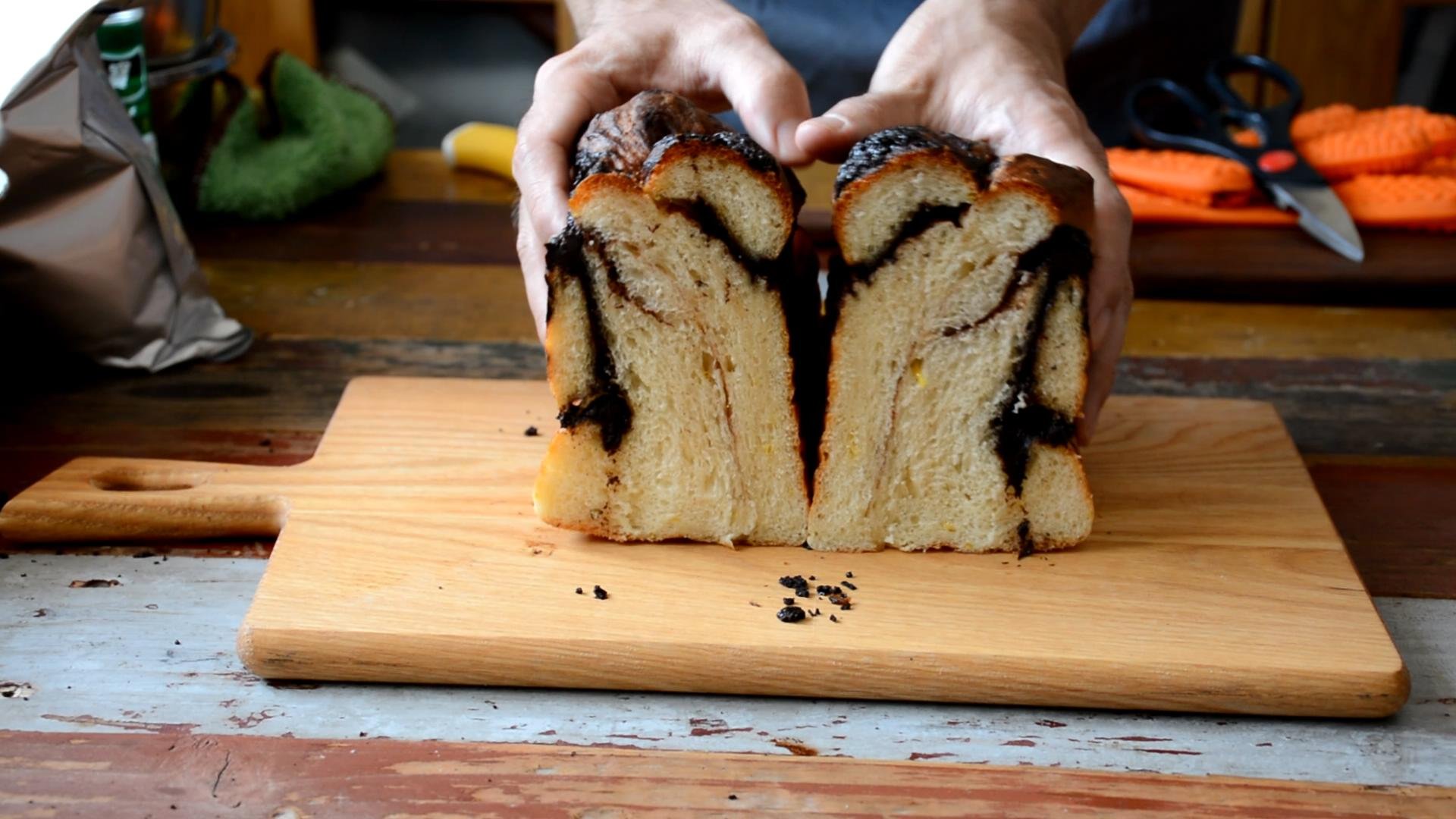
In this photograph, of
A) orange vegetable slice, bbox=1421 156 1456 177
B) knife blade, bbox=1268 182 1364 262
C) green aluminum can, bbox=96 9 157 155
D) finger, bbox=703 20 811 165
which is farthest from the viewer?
orange vegetable slice, bbox=1421 156 1456 177

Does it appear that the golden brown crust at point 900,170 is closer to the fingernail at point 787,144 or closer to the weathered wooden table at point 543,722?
the fingernail at point 787,144

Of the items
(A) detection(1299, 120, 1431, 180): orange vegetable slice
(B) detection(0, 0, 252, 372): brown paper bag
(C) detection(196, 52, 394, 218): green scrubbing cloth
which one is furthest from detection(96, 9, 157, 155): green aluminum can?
(A) detection(1299, 120, 1431, 180): orange vegetable slice

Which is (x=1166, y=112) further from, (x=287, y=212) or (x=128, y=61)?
(x=128, y=61)

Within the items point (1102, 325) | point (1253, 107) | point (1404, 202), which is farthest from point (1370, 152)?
point (1102, 325)

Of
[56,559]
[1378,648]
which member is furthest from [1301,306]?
[56,559]

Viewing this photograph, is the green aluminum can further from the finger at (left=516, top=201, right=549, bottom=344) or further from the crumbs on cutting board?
the crumbs on cutting board

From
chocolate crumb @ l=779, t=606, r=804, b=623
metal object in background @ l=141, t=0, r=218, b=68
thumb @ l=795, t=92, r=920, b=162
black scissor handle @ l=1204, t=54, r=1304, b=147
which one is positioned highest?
thumb @ l=795, t=92, r=920, b=162

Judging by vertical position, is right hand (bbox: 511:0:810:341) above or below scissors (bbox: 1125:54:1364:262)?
above
